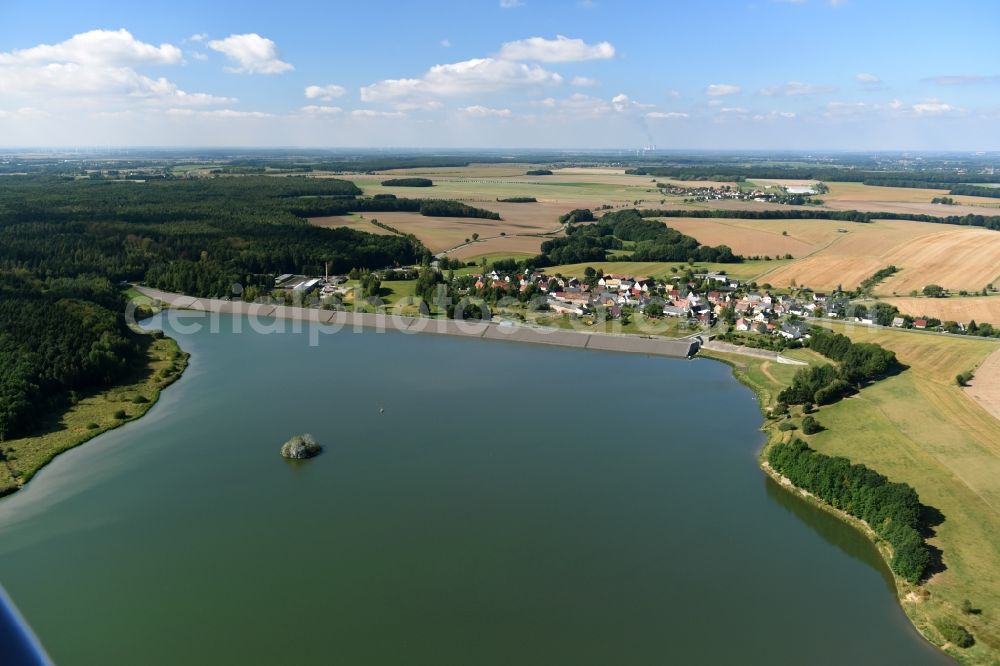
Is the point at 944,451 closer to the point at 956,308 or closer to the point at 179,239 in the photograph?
the point at 956,308

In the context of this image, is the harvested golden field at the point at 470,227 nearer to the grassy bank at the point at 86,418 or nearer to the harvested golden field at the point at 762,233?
the harvested golden field at the point at 762,233

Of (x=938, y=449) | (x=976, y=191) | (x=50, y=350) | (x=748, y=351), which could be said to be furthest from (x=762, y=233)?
(x=976, y=191)

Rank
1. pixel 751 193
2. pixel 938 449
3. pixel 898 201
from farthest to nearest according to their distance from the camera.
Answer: pixel 751 193 → pixel 898 201 → pixel 938 449

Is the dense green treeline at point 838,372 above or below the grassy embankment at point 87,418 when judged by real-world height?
above

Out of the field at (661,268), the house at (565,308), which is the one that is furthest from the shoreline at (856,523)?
the field at (661,268)

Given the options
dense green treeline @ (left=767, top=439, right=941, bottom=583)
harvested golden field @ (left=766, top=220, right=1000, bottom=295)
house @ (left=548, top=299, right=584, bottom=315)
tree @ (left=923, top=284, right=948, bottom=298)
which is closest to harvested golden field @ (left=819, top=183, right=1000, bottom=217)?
harvested golden field @ (left=766, top=220, right=1000, bottom=295)

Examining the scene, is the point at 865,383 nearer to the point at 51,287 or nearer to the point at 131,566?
the point at 131,566

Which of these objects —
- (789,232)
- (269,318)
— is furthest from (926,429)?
(789,232)

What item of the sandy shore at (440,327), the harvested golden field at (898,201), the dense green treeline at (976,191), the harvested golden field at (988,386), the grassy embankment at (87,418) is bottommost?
→ the grassy embankment at (87,418)
